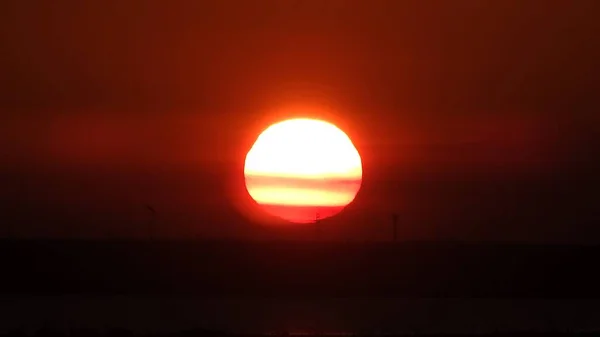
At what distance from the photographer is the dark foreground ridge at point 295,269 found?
2162cm

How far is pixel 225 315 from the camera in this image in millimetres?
20156

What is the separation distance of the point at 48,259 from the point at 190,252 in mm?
2919

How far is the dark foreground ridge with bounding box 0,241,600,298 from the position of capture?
2162 centimetres

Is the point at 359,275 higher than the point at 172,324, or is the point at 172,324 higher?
the point at 359,275

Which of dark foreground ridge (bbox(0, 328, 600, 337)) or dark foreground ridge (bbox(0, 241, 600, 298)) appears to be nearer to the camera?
dark foreground ridge (bbox(0, 328, 600, 337))

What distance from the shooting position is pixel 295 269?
859 inches

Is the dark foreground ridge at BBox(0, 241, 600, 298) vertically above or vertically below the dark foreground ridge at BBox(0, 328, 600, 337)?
above

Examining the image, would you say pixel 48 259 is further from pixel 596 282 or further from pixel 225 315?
pixel 596 282

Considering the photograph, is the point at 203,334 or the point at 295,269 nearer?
the point at 203,334

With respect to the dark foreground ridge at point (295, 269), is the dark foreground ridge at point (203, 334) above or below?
below

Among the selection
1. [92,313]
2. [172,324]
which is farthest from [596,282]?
[92,313]

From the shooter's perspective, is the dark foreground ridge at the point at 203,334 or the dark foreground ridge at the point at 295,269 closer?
the dark foreground ridge at the point at 203,334

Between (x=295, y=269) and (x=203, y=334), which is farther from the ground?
(x=295, y=269)

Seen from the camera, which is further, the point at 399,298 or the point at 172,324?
the point at 399,298
